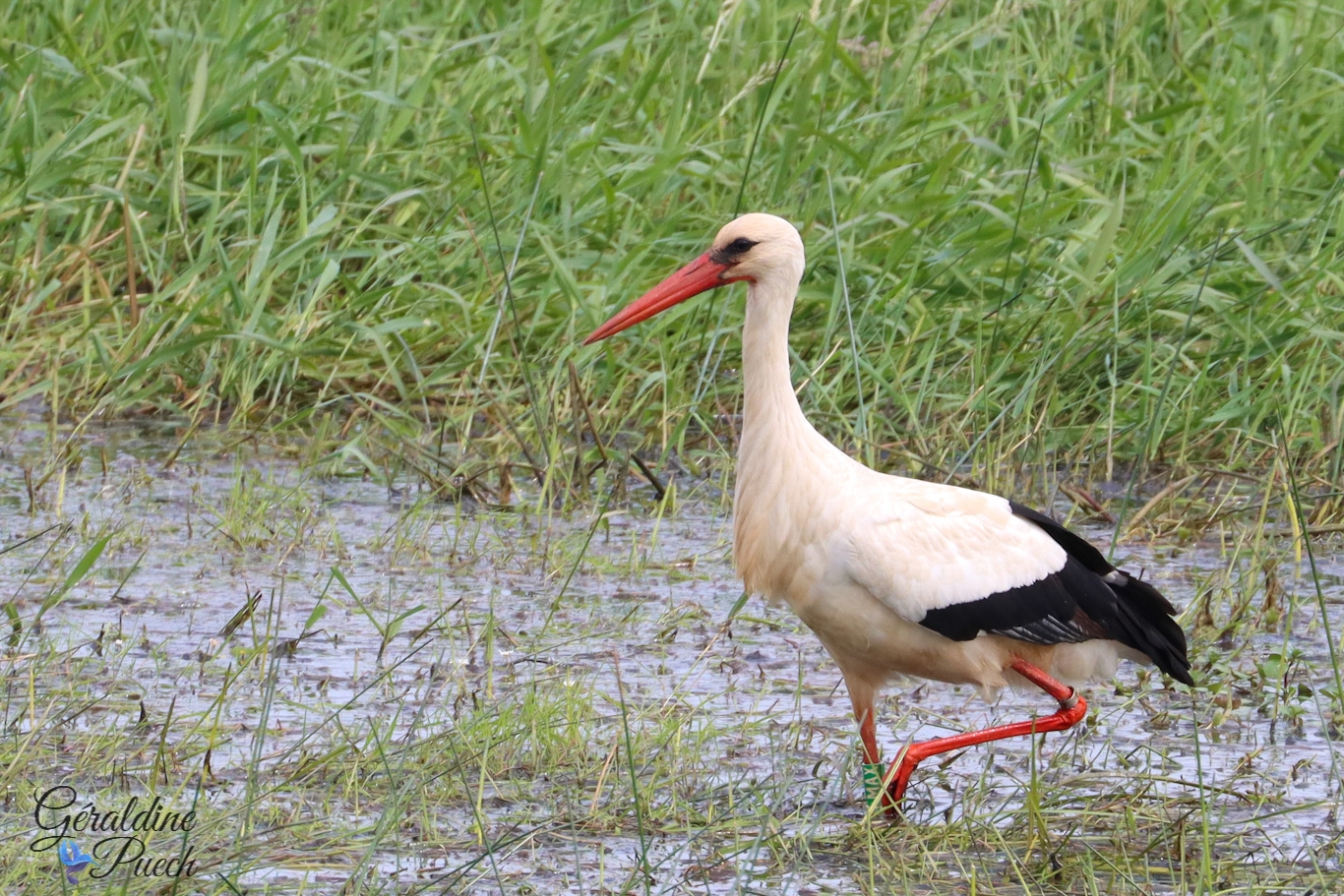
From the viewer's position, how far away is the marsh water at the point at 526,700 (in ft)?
11.6

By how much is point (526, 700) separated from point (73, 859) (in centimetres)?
111

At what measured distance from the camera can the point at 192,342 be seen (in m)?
6.09

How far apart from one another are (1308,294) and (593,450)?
2.32m

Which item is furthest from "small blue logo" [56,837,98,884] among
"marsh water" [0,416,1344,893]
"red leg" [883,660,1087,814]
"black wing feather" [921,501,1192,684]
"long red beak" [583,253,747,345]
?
"black wing feather" [921,501,1192,684]

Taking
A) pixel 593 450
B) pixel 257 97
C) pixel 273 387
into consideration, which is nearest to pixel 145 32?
pixel 257 97

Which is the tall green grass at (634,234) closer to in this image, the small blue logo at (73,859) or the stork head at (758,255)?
the stork head at (758,255)

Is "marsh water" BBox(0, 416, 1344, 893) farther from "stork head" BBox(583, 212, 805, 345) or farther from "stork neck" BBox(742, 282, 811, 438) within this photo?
"stork head" BBox(583, 212, 805, 345)

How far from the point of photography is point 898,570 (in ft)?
13.1

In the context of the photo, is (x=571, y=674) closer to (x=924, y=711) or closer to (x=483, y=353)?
(x=924, y=711)

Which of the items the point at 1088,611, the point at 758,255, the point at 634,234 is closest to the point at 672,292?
the point at 758,255

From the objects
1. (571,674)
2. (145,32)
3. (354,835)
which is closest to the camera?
(354,835)

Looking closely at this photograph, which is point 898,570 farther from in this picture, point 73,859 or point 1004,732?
point 73,859

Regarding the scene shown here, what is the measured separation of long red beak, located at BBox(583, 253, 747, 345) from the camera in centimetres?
449

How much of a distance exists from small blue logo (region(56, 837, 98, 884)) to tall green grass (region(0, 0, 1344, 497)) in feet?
8.35
